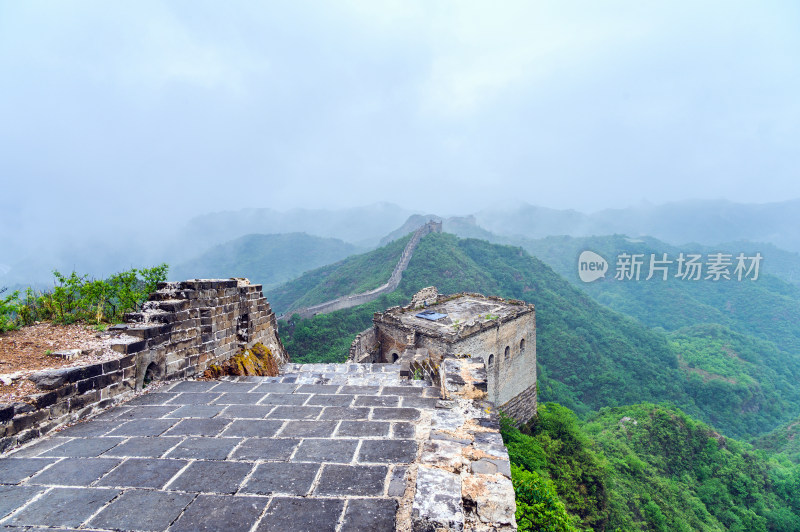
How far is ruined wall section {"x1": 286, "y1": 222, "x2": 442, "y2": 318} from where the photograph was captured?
33312 millimetres

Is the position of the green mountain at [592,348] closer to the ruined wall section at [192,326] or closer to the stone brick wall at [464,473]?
the ruined wall section at [192,326]

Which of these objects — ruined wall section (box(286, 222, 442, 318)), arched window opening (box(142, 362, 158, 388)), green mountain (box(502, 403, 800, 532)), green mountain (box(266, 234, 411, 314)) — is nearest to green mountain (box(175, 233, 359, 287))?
green mountain (box(266, 234, 411, 314))

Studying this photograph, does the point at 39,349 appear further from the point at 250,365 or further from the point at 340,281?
the point at 340,281

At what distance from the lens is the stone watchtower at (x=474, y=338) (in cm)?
1372

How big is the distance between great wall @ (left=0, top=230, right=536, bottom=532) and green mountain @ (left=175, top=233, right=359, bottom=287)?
9397 centimetres

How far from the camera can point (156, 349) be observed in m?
4.74

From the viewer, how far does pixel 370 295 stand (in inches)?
1389

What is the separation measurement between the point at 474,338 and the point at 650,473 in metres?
12.4

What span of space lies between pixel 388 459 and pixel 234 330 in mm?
4688

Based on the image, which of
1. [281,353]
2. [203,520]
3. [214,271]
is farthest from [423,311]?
[214,271]

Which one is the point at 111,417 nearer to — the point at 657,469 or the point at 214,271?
the point at 657,469

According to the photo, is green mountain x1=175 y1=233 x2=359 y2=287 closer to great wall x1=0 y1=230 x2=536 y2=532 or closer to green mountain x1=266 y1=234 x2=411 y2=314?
green mountain x1=266 y1=234 x2=411 y2=314

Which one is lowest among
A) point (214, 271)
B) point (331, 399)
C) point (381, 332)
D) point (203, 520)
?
point (214, 271)

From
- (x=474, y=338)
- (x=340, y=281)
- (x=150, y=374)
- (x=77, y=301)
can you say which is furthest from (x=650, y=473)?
(x=340, y=281)
